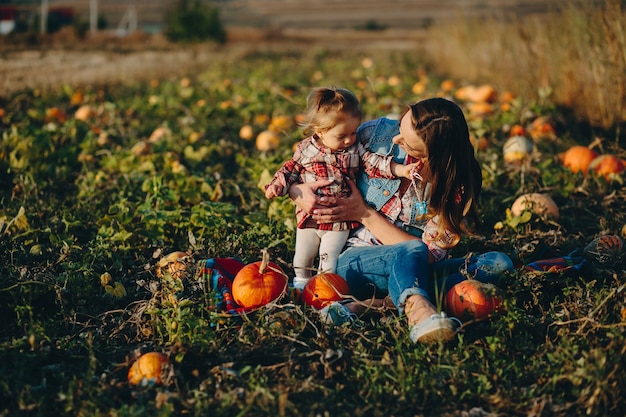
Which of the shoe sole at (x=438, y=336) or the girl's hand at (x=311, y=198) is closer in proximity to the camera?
the shoe sole at (x=438, y=336)

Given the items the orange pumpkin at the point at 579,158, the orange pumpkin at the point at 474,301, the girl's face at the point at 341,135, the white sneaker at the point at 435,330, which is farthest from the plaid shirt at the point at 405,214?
the orange pumpkin at the point at 579,158

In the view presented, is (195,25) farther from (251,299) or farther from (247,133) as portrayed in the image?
(251,299)

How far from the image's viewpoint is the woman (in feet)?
10.7

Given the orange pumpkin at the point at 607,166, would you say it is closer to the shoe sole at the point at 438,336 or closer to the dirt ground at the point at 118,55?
the shoe sole at the point at 438,336

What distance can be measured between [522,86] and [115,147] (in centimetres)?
455

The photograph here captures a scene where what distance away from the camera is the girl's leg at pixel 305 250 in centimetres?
364

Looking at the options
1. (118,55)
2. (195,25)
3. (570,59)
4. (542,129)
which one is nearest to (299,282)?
(542,129)

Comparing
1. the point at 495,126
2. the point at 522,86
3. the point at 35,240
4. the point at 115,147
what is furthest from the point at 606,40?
the point at 35,240

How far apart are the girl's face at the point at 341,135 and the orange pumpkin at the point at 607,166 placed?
2457mm

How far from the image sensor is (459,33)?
1127cm

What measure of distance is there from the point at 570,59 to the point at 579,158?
186 cm

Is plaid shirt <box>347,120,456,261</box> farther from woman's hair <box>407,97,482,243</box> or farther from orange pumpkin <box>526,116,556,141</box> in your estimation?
orange pumpkin <box>526,116,556,141</box>

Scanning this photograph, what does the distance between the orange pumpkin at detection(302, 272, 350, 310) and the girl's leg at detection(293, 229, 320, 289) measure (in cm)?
26

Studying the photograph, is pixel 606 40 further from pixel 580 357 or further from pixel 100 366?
pixel 100 366
